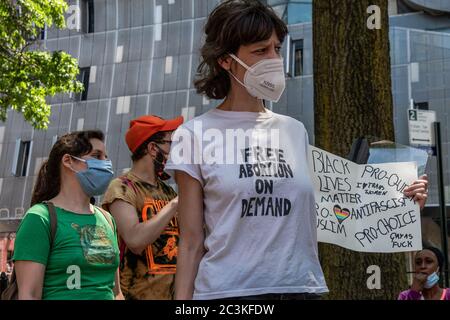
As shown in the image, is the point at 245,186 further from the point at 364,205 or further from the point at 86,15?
the point at 86,15

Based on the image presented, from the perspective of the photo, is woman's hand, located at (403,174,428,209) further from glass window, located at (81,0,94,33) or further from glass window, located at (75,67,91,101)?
glass window, located at (81,0,94,33)

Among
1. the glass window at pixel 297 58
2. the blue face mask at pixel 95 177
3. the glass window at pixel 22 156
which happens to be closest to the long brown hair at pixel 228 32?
the blue face mask at pixel 95 177

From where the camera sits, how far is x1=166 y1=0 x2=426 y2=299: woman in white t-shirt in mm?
2705

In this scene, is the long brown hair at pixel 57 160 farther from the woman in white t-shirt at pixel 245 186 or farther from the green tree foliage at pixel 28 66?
the green tree foliage at pixel 28 66

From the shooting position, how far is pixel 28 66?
14.2 m

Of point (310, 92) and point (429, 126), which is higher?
point (310, 92)

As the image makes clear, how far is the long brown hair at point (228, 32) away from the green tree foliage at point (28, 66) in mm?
11402

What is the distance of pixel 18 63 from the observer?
46.5ft

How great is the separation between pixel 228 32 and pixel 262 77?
225mm

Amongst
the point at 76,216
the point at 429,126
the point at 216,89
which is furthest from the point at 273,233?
the point at 429,126

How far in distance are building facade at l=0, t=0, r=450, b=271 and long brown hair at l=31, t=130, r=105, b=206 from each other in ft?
74.7

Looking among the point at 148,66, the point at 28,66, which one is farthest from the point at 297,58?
the point at 28,66
